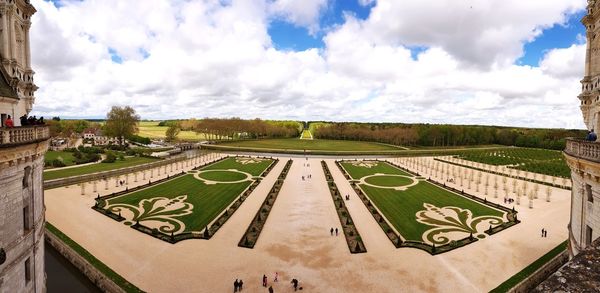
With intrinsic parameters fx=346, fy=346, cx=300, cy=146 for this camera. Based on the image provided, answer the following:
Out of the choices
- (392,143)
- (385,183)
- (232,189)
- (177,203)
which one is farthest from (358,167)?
(392,143)

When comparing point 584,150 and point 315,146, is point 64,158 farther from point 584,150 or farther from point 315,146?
point 584,150

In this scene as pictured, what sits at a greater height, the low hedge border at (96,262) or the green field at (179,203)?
the green field at (179,203)

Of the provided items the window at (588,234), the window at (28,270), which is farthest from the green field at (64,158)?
the window at (588,234)

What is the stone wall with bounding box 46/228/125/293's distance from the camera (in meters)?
20.9

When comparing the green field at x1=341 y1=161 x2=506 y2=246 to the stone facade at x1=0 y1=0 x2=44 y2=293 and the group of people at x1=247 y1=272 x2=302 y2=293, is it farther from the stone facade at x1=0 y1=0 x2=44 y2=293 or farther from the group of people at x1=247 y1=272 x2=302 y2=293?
the stone facade at x1=0 y1=0 x2=44 y2=293

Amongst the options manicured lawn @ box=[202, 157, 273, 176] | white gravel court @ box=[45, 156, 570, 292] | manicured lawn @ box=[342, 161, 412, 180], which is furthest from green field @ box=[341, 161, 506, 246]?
manicured lawn @ box=[202, 157, 273, 176]

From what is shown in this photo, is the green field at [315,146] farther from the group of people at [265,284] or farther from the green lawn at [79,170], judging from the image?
the group of people at [265,284]

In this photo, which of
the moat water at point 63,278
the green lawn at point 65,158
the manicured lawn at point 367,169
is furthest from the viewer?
the green lawn at point 65,158

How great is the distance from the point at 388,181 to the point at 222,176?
88.6 feet

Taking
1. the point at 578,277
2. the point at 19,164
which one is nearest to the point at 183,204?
the point at 19,164

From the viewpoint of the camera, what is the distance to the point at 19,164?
1289 cm

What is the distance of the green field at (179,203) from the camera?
106 feet

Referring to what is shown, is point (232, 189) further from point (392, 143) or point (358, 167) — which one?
point (392, 143)

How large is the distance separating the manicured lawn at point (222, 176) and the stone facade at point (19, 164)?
37.6 m
